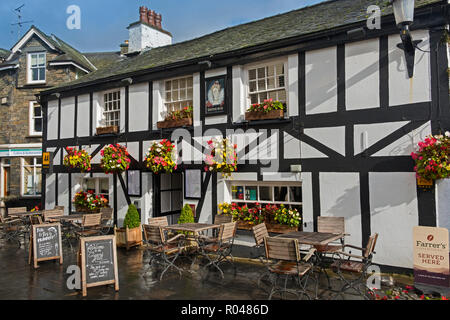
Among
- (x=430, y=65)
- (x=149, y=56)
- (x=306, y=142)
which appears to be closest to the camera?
(x=430, y=65)

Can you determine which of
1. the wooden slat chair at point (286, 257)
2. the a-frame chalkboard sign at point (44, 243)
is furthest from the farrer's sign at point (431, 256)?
the a-frame chalkboard sign at point (44, 243)

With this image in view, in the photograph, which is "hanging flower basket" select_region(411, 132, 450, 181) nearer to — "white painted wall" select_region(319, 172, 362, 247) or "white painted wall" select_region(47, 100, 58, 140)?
"white painted wall" select_region(319, 172, 362, 247)

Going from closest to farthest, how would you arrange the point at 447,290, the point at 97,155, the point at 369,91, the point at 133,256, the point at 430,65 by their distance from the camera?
the point at 447,290 < the point at 430,65 < the point at 369,91 < the point at 133,256 < the point at 97,155

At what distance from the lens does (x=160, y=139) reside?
10.5m

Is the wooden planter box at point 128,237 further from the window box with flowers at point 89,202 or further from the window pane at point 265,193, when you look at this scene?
the window pane at point 265,193

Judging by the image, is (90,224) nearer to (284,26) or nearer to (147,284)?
(147,284)

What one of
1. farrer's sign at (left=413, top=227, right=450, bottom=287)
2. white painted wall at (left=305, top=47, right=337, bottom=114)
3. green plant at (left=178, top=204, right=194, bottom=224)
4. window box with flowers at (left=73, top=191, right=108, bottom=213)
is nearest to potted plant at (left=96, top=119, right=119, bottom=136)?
window box with flowers at (left=73, top=191, right=108, bottom=213)

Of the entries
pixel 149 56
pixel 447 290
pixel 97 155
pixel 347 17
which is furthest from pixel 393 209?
pixel 149 56

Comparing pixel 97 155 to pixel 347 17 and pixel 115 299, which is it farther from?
pixel 347 17

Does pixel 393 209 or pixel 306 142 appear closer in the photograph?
pixel 393 209

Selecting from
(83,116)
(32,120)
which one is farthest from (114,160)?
(32,120)

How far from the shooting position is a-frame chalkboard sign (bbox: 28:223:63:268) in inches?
307

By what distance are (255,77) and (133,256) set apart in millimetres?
5486

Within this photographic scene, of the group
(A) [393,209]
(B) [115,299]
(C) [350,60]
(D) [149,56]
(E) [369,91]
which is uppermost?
(D) [149,56]
